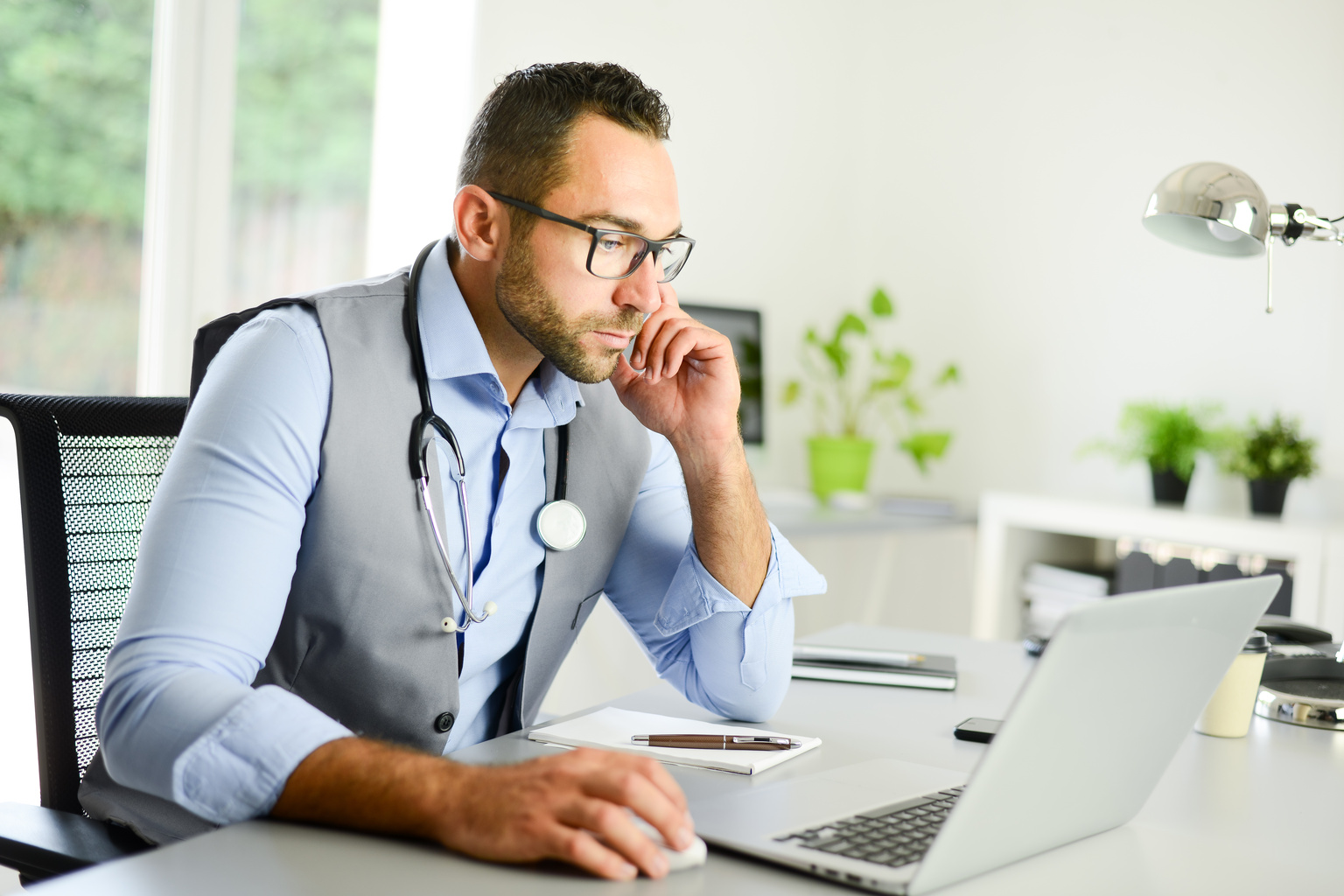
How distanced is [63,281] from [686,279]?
169 centimetres

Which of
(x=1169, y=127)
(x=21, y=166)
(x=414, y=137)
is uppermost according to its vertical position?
(x=1169, y=127)

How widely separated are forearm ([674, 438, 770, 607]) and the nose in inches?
6.8

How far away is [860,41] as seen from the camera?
13.2ft

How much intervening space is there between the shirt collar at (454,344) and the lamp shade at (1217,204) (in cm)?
74

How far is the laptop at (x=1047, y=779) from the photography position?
27.5 inches

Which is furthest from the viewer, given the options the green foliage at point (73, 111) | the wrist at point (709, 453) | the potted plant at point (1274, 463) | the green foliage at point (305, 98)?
the potted plant at point (1274, 463)

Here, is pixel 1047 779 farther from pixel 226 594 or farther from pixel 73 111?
pixel 73 111

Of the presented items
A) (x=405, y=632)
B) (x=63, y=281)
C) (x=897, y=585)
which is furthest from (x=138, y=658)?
(x=897, y=585)

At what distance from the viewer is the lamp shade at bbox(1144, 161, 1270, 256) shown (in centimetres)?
137

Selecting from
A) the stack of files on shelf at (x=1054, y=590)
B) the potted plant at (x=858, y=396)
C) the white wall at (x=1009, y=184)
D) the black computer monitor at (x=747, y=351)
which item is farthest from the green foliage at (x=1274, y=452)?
the black computer monitor at (x=747, y=351)

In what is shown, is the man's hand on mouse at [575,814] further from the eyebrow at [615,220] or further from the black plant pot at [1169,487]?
the black plant pot at [1169,487]

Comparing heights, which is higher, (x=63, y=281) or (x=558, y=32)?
(x=558, y=32)

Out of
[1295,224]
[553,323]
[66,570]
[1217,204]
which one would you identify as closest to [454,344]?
[553,323]

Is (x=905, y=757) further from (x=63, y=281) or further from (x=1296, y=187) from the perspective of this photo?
(x=1296, y=187)
